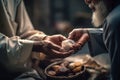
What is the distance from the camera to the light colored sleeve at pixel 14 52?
2674 mm

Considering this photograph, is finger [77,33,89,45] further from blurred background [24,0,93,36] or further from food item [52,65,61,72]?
blurred background [24,0,93,36]

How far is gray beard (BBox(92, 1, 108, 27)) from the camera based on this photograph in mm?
2613

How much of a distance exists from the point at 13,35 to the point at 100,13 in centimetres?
87

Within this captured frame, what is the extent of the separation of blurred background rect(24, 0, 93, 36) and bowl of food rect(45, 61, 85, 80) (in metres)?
6.60

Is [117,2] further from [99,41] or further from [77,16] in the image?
[77,16]

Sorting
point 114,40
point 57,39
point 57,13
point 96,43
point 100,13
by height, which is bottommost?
point 57,13

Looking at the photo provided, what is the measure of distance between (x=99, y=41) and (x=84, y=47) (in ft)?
0.51

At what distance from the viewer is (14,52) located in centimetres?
267

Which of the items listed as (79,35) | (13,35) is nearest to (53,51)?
(79,35)

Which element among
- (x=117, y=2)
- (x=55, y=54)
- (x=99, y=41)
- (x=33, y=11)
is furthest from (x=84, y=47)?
(x=33, y=11)

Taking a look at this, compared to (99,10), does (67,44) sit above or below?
below

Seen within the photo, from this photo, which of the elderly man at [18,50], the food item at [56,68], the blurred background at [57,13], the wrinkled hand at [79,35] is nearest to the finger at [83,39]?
the wrinkled hand at [79,35]

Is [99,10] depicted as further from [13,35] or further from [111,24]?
[13,35]

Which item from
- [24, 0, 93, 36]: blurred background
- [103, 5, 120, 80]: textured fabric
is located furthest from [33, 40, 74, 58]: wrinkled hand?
[24, 0, 93, 36]: blurred background
